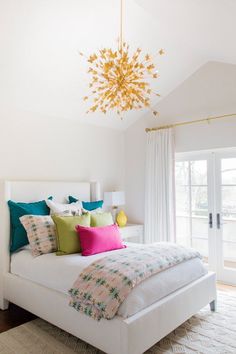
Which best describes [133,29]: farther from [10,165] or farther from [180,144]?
[10,165]

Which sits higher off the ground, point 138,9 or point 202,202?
point 138,9

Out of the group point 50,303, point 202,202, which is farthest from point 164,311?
point 202,202

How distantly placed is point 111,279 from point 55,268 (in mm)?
695

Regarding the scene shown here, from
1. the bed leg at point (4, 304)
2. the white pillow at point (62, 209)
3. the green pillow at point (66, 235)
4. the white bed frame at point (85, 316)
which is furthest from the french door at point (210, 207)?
the bed leg at point (4, 304)

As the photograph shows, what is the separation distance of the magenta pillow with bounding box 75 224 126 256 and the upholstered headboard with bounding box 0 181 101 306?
829mm

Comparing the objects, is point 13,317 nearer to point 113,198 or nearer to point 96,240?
point 96,240

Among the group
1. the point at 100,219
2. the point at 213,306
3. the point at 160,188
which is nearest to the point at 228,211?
the point at 160,188

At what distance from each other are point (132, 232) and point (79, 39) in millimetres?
2785

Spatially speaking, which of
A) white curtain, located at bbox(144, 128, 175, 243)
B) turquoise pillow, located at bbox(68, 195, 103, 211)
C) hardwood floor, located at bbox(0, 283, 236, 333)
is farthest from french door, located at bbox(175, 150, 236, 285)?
hardwood floor, located at bbox(0, 283, 236, 333)

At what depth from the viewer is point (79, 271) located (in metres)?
2.37

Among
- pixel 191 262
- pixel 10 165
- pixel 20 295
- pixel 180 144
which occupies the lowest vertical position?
pixel 20 295

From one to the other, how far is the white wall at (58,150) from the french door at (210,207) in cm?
113

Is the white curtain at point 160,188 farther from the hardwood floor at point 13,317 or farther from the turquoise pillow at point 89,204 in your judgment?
the hardwood floor at point 13,317

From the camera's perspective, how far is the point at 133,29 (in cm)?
321
